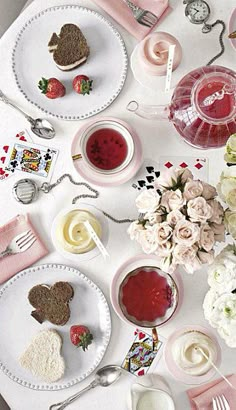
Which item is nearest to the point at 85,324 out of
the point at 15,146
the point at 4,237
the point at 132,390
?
the point at 132,390

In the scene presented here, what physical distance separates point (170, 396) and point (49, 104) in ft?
2.68

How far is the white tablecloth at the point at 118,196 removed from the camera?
171 cm

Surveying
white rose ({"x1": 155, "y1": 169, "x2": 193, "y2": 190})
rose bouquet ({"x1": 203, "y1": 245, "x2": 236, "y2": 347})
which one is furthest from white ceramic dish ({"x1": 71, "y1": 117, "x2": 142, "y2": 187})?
rose bouquet ({"x1": 203, "y1": 245, "x2": 236, "y2": 347})

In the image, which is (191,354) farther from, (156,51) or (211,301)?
(156,51)

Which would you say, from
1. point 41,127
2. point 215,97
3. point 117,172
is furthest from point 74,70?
point 215,97

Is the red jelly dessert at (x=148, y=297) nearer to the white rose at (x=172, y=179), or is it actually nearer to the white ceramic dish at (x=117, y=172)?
the white ceramic dish at (x=117, y=172)

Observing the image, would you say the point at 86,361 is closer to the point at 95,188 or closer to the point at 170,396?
the point at 170,396

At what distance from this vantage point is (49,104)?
5.73 ft

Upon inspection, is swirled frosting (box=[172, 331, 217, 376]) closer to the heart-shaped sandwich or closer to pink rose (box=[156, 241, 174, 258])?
pink rose (box=[156, 241, 174, 258])

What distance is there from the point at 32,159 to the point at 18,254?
25cm

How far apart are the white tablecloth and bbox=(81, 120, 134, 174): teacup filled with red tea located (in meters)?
0.05

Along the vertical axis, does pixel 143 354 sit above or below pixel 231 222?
below

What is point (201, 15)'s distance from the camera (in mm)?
1753

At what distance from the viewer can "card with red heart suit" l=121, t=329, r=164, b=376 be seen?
1.71m
